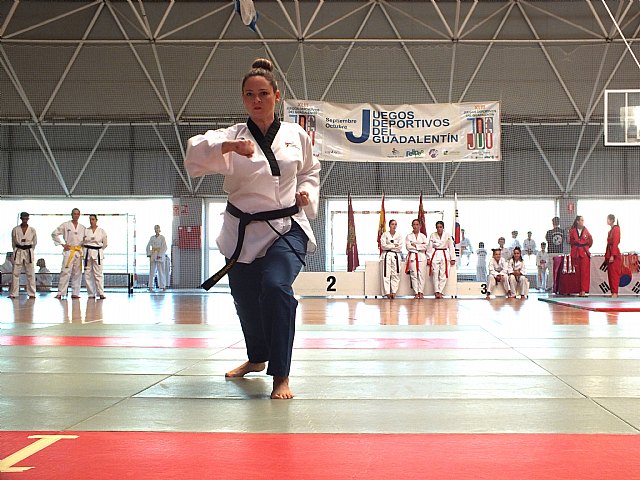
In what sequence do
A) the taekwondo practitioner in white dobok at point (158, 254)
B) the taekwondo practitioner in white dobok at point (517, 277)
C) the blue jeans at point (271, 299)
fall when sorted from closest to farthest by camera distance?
the blue jeans at point (271, 299), the taekwondo practitioner in white dobok at point (517, 277), the taekwondo practitioner in white dobok at point (158, 254)

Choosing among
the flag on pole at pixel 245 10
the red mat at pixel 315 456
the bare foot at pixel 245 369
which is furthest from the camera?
the flag on pole at pixel 245 10

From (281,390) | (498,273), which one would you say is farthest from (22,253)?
(281,390)

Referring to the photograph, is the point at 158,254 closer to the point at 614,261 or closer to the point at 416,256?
the point at 416,256

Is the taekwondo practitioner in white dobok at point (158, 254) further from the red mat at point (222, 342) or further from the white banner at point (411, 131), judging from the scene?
the red mat at point (222, 342)

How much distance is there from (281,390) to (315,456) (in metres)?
1.19

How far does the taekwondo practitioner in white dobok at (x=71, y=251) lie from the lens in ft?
52.4

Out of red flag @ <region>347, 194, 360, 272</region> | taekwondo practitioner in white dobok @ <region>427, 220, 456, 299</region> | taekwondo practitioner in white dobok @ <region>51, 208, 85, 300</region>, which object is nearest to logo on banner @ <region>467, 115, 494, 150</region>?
taekwondo practitioner in white dobok @ <region>427, 220, 456, 299</region>

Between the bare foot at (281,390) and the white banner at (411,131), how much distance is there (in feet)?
41.9

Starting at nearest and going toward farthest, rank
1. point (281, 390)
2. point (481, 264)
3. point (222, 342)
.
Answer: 1. point (281, 390)
2. point (222, 342)
3. point (481, 264)

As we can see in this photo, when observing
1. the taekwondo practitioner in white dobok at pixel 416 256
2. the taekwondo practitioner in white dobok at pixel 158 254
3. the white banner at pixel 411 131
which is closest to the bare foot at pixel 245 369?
the white banner at pixel 411 131

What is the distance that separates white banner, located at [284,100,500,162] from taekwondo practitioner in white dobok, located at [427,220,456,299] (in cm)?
162

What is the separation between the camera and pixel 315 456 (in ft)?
8.49

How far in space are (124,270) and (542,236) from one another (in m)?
12.6

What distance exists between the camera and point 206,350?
5953mm
